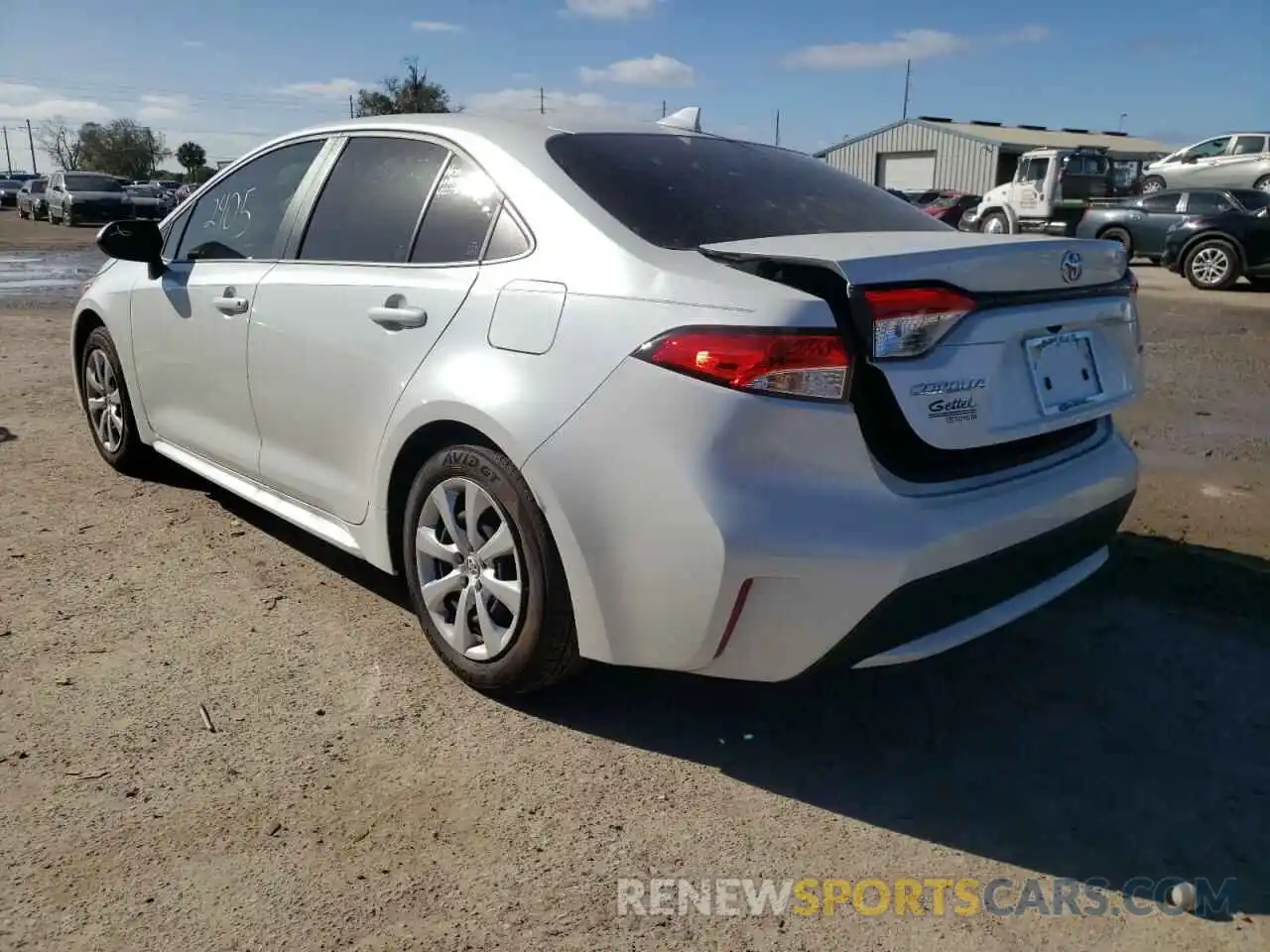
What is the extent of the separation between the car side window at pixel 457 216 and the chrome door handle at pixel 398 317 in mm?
169

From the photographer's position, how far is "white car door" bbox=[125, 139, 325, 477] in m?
3.90

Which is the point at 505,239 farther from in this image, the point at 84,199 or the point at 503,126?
the point at 84,199

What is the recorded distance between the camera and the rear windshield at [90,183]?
34.4 metres

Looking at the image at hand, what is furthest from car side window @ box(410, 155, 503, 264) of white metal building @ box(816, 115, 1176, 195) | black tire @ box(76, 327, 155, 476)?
white metal building @ box(816, 115, 1176, 195)

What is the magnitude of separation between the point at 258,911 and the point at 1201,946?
189 cm

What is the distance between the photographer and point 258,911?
222 centimetres

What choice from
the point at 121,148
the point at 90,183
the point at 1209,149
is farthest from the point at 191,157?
the point at 1209,149

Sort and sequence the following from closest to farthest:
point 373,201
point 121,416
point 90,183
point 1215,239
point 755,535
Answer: point 755,535 → point 373,201 → point 121,416 → point 1215,239 → point 90,183

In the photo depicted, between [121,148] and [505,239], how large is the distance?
3900 inches

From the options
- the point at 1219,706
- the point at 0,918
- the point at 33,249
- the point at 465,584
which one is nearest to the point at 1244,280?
the point at 1219,706

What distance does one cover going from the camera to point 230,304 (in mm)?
3910

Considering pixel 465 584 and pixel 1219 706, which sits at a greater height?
pixel 465 584

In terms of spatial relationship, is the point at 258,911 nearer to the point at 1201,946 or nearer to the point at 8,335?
the point at 1201,946

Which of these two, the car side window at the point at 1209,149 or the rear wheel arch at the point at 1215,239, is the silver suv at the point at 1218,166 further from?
the rear wheel arch at the point at 1215,239
